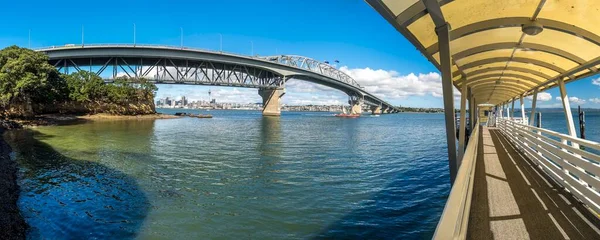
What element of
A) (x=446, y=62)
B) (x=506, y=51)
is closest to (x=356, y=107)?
(x=506, y=51)

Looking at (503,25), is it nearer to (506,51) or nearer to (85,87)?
→ (506,51)

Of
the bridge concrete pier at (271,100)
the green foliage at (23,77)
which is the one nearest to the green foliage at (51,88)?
the green foliage at (23,77)

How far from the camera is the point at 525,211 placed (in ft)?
15.2

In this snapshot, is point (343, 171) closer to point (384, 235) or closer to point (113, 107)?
point (384, 235)

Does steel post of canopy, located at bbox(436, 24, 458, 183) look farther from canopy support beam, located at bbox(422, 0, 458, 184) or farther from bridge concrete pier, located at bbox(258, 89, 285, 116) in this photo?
bridge concrete pier, located at bbox(258, 89, 285, 116)

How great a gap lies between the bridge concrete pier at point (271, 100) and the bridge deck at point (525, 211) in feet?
308

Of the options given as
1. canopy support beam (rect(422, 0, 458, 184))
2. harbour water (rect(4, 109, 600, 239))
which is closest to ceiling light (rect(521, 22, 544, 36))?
canopy support beam (rect(422, 0, 458, 184))

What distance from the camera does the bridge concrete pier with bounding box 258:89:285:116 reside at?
328 ft

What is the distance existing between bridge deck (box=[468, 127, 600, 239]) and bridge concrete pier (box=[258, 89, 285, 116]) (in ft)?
308

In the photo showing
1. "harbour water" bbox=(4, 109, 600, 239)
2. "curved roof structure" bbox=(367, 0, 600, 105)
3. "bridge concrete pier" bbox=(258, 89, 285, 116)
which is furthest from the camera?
"bridge concrete pier" bbox=(258, 89, 285, 116)

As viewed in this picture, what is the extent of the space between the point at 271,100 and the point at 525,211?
98.4m

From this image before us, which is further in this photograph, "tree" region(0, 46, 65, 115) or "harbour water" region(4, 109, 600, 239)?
"tree" region(0, 46, 65, 115)

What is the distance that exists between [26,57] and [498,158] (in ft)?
163

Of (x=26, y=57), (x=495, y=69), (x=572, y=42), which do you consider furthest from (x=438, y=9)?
(x=26, y=57)
